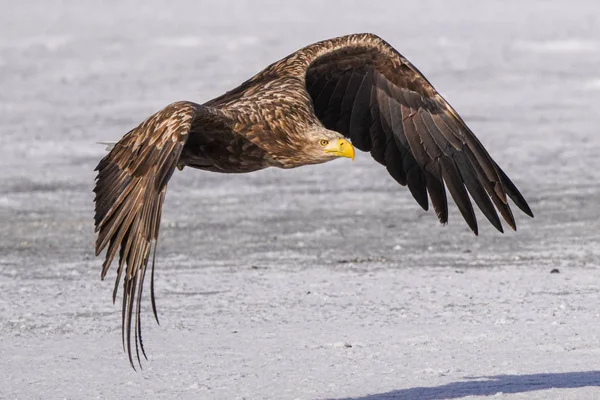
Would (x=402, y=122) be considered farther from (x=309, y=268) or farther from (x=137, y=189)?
(x=137, y=189)

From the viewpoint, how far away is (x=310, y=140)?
6.37m

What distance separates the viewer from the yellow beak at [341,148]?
6109 millimetres

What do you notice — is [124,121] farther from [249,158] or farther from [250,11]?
[250,11]

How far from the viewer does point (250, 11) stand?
79.7 ft

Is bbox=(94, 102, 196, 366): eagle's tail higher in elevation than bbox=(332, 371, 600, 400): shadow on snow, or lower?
higher

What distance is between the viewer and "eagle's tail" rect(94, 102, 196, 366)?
530 centimetres

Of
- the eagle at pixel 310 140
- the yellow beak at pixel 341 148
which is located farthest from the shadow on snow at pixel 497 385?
the yellow beak at pixel 341 148

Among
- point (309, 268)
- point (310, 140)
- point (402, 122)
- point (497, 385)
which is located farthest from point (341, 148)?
point (309, 268)

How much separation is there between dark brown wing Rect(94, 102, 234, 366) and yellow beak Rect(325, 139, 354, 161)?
0.74m

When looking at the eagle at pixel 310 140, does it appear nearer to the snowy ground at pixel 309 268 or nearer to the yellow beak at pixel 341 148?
the yellow beak at pixel 341 148

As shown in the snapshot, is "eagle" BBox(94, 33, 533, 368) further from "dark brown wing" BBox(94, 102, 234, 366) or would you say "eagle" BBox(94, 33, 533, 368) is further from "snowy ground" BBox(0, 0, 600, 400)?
"snowy ground" BBox(0, 0, 600, 400)

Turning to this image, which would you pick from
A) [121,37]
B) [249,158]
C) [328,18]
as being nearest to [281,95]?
[249,158]

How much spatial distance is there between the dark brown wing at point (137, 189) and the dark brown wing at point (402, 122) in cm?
144

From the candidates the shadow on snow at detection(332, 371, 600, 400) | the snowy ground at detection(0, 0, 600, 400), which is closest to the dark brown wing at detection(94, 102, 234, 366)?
the snowy ground at detection(0, 0, 600, 400)
